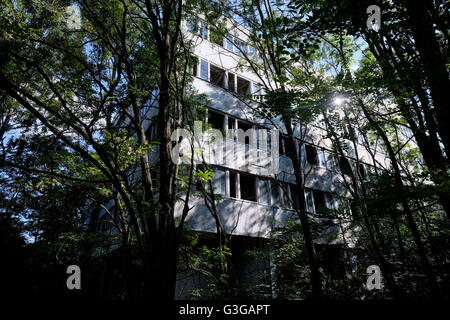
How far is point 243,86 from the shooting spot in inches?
623

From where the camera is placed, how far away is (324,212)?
15.3 ft

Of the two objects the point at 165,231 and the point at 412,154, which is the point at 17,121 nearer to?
the point at 165,231

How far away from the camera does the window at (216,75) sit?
14195 millimetres

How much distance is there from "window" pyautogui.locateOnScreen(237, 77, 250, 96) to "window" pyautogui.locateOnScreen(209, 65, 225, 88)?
56.9 inches

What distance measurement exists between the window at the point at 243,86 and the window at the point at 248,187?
5725mm

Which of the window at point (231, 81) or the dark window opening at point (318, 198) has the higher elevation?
the window at point (231, 81)

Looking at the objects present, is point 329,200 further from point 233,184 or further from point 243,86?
point 243,86

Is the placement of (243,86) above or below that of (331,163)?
above

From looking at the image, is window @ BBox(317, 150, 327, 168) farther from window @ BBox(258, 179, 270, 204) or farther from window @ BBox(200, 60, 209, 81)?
window @ BBox(200, 60, 209, 81)

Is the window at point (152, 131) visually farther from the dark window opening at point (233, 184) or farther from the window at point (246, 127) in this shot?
the window at point (246, 127)

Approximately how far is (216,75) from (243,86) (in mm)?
2185

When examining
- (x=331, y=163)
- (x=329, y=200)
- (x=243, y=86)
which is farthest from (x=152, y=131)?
(x=331, y=163)

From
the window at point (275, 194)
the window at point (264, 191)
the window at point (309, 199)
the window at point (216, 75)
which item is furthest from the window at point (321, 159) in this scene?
the window at point (216, 75)
